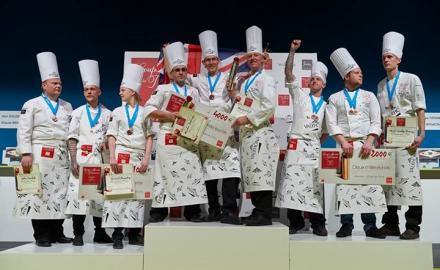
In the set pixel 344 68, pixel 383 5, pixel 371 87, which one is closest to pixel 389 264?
pixel 344 68

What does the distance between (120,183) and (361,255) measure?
1.83 m

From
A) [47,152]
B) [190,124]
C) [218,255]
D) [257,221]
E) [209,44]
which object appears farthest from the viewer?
[209,44]

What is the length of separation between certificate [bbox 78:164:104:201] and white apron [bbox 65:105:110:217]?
20 centimetres

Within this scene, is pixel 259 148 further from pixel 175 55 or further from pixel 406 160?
pixel 406 160

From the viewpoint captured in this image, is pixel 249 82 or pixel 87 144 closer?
pixel 249 82

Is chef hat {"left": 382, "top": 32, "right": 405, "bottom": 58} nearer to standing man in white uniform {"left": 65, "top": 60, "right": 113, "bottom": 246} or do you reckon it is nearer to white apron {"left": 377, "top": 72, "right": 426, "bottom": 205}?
white apron {"left": 377, "top": 72, "right": 426, "bottom": 205}

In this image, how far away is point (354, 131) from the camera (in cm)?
371

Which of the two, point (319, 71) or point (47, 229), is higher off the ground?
point (319, 71)

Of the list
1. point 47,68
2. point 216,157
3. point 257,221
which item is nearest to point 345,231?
point 257,221

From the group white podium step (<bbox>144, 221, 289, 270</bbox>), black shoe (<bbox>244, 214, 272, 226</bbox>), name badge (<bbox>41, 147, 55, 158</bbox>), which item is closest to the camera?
white podium step (<bbox>144, 221, 289, 270</bbox>)

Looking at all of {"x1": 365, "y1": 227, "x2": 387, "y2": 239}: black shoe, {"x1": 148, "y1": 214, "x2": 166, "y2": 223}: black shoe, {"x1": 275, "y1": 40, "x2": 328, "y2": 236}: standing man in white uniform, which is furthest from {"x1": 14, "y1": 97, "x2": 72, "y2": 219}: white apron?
{"x1": 365, "y1": 227, "x2": 387, "y2": 239}: black shoe

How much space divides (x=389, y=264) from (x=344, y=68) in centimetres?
152

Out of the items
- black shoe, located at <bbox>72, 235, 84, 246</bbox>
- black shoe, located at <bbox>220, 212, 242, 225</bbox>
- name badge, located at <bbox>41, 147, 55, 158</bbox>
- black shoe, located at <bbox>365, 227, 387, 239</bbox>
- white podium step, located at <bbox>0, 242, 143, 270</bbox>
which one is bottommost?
white podium step, located at <bbox>0, 242, 143, 270</bbox>

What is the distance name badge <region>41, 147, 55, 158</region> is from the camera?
381 centimetres
